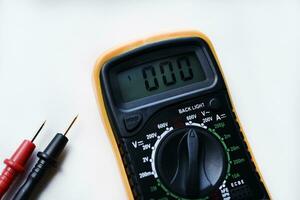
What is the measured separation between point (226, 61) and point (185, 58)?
0.11 metres

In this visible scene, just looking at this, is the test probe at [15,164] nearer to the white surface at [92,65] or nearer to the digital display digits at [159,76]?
the white surface at [92,65]

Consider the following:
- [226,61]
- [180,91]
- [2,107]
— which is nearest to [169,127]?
[180,91]

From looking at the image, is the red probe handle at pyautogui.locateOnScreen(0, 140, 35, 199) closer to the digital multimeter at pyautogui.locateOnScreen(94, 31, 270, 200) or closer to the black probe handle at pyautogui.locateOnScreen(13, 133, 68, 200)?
the black probe handle at pyautogui.locateOnScreen(13, 133, 68, 200)

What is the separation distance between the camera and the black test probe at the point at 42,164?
88 centimetres

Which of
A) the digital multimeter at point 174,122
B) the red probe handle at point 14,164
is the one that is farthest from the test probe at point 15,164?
the digital multimeter at point 174,122

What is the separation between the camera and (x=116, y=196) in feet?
3.02

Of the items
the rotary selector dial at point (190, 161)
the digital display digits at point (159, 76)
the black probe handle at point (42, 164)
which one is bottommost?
the rotary selector dial at point (190, 161)

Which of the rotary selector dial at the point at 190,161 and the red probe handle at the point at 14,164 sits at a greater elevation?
the red probe handle at the point at 14,164

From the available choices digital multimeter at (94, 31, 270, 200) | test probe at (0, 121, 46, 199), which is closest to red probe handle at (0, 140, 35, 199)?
test probe at (0, 121, 46, 199)

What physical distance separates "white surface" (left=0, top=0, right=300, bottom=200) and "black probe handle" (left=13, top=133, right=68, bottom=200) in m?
0.04

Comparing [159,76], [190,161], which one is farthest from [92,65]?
[190,161]

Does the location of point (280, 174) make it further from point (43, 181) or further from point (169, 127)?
point (43, 181)

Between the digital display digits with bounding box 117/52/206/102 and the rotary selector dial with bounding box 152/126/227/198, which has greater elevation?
the digital display digits with bounding box 117/52/206/102

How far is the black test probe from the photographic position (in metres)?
0.88
